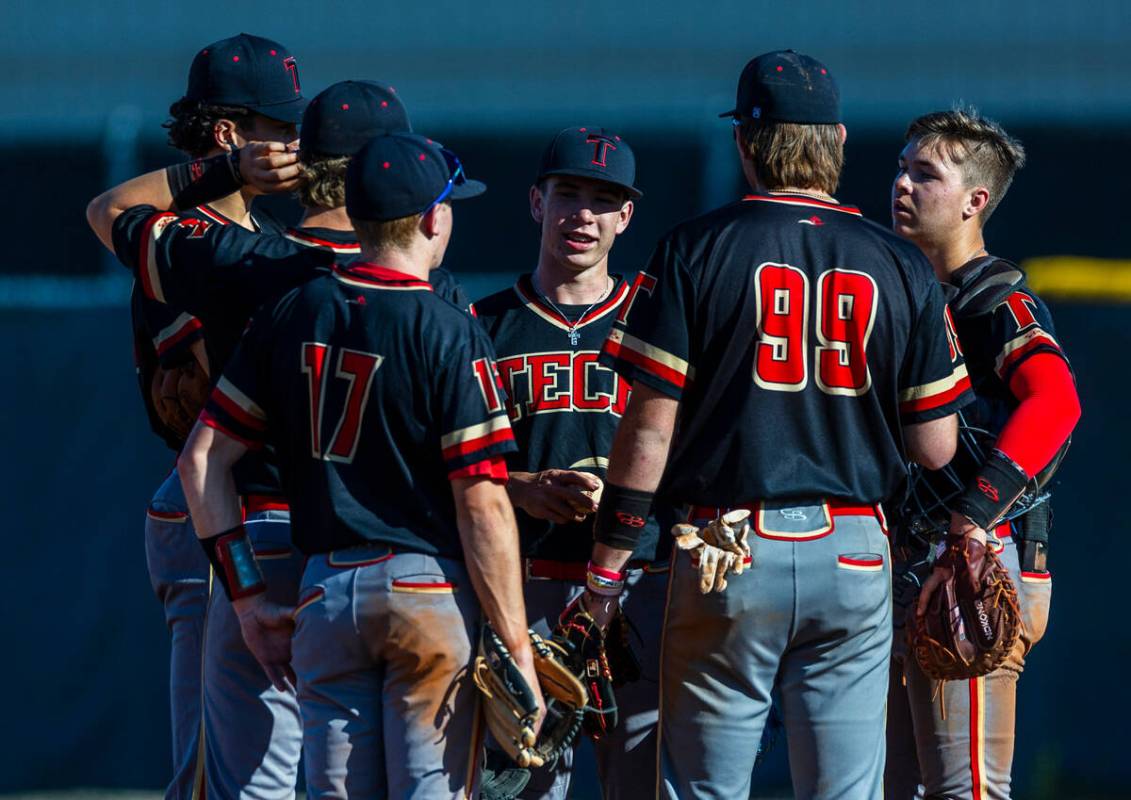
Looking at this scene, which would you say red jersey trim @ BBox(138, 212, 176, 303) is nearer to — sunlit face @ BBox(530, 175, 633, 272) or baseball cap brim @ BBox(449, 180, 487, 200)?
baseball cap brim @ BBox(449, 180, 487, 200)

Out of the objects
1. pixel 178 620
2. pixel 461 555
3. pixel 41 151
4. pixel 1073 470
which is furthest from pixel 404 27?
pixel 461 555

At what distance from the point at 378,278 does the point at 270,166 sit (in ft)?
2.24

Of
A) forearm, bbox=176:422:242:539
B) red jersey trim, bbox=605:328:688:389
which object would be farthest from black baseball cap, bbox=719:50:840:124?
forearm, bbox=176:422:242:539

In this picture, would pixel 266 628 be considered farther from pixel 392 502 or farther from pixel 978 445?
pixel 978 445

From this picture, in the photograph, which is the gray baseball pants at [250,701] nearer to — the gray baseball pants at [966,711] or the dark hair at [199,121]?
the dark hair at [199,121]

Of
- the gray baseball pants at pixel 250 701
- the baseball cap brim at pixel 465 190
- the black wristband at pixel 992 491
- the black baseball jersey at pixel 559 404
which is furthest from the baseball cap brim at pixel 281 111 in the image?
the black wristband at pixel 992 491

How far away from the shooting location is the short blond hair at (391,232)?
3215 mm

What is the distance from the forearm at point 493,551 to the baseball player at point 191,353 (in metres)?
1.02

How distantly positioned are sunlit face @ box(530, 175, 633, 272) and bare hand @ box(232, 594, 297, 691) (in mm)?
1366

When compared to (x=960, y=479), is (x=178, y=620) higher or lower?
lower

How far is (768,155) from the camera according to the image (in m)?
3.43

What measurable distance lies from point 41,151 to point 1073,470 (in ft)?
15.6

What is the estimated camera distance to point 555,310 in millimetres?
4211

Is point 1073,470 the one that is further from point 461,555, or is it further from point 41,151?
point 41,151
